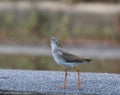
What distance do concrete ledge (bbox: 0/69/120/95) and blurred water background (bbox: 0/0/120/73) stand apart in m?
3.83

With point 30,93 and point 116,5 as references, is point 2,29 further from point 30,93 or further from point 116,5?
point 30,93

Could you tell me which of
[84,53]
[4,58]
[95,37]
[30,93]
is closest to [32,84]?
[30,93]

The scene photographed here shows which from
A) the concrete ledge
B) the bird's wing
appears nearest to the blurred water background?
the concrete ledge

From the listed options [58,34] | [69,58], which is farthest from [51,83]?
[58,34]

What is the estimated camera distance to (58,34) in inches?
868

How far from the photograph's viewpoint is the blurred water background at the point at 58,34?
707 inches

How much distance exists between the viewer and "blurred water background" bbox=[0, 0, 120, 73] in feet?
59.0

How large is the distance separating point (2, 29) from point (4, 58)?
520 centimetres

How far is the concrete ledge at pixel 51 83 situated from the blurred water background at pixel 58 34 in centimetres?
383

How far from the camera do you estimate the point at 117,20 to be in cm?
2423

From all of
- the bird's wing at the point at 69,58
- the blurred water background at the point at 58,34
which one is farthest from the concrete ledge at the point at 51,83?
the blurred water background at the point at 58,34

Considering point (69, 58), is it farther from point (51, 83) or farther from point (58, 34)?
point (58, 34)

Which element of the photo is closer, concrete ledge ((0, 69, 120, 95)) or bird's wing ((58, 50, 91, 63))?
bird's wing ((58, 50, 91, 63))

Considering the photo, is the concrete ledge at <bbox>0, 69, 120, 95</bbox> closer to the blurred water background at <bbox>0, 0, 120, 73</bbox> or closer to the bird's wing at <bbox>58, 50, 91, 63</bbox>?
the bird's wing at <bbox>58, 50, 91, 63</bbox>
